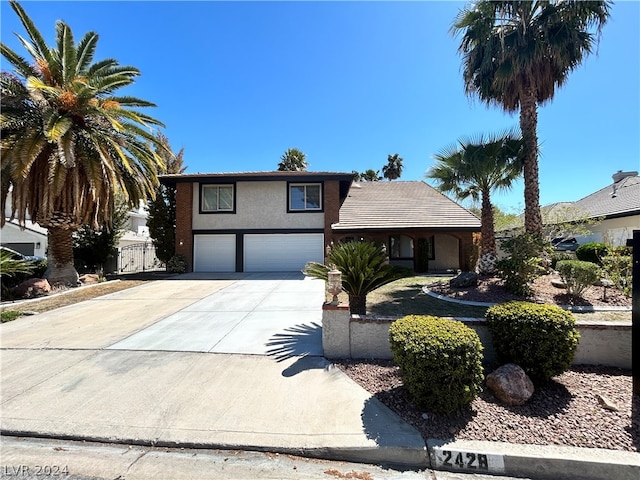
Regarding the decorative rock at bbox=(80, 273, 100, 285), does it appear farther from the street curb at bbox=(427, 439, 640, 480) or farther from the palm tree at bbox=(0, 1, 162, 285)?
the street curb at bbox=(427, 439, 640, 480)

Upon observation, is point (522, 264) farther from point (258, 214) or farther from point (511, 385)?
point (258, 214)

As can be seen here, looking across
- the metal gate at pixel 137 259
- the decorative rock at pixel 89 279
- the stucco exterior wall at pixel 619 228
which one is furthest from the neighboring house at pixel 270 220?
the stucco exterior wall at pixel 619 228

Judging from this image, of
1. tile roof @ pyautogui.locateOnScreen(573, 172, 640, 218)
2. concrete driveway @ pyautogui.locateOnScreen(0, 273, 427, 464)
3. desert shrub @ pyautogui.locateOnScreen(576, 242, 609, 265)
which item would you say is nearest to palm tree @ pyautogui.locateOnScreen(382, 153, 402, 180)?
tile roof @ pyautogui.locateOnScreen(573, 172, 640, 218)

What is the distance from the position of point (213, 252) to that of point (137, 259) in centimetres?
758

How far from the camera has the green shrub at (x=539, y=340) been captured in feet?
12.1

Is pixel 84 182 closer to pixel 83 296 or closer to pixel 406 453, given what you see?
pixel 83 296

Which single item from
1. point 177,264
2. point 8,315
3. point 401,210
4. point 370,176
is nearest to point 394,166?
point 370,176

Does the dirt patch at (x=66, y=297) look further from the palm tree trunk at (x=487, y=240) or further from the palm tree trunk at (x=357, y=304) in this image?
the palm tree trunk at (x=487, y=240)

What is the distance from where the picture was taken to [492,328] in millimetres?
4227

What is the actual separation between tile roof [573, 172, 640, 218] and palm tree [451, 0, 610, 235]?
7235mm

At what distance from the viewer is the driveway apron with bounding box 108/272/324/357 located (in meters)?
5.38

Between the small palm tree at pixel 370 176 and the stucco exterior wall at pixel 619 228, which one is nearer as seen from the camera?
the stucco exterior wall at pixel 619 228

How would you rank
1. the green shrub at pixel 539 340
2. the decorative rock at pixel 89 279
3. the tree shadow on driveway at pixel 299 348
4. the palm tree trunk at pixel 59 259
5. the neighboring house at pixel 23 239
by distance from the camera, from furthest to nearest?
1. the neighboring house at pixel 23 239
2. the decorative rock at pixel 89 279
3. the palm tree trunk at pixel 59 259
4. the tree shadow on driveway at pixel 299 348
5. the green shrub at pixel 539 340

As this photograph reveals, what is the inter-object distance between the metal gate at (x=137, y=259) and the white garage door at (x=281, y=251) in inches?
305
